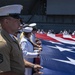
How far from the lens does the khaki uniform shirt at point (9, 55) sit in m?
1.97

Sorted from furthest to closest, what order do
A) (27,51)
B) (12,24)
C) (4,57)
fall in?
1. (27,51)
2. (12,24)
3. (4,57)

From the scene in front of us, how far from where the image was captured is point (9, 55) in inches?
80.0

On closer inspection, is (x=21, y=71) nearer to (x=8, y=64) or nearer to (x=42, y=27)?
(x=8, y=64)

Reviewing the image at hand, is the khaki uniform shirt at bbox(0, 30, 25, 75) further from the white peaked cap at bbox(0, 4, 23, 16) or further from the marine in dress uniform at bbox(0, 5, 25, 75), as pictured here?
the white peaked cap at bbox(0, 4, 23, 16)

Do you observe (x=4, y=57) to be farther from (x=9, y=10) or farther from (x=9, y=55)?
(x=9, y=10)

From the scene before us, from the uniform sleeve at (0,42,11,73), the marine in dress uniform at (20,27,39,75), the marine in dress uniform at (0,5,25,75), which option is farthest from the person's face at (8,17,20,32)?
the marine in dress uniform at (20,27,39,75)

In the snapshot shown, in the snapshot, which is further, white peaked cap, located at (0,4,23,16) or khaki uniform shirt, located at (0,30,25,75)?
white peaked cap, located at (0,4,23,16)

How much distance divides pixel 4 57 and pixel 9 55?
72 millimetres

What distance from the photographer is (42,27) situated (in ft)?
119

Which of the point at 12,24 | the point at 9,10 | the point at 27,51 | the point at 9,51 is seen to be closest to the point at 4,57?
the point at 9,51

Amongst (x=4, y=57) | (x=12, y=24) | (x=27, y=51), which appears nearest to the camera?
(x=4, y=57)

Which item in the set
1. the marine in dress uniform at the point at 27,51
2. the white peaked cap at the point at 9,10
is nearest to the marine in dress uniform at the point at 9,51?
the white peaked cap at the point at 9,10

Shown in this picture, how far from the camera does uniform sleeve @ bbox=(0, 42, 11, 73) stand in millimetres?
1954

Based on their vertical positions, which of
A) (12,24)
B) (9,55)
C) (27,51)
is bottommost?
(27,51)
